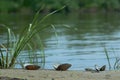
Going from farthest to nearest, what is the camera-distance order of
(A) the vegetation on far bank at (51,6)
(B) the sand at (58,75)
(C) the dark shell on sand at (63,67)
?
(A) the vegetation on far bank at (51,6)
(C) the dark shell on sand at (63,67)
(B) the sand at (58,75)

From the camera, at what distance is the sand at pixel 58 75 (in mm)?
7082

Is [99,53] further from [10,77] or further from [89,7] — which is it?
[89,7]

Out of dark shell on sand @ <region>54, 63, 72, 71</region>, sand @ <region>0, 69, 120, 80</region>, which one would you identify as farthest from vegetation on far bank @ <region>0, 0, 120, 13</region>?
sand @ <region>0, 69, 120, 80</region>

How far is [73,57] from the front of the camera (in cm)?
1209

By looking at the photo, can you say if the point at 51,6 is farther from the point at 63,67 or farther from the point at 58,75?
the point at 58,75

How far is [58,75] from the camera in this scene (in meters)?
7.32

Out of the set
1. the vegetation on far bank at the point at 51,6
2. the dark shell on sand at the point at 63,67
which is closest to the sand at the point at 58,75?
the dark shell on sand at the point at 63,67

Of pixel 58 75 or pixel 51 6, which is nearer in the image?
pixel 58 75

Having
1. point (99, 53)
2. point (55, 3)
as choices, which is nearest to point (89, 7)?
point (55, 3)

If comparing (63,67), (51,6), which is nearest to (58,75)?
(63,67)

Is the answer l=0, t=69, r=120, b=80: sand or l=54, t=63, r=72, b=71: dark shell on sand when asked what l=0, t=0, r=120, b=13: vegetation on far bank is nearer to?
l=54, t=63, r=72, b=71: dark shell on sand

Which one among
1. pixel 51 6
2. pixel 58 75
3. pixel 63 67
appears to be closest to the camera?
pixel 58 75

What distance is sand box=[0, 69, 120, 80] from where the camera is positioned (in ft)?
23.2

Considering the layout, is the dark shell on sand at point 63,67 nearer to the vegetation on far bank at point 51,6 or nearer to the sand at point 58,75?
the sand at point 58,75
